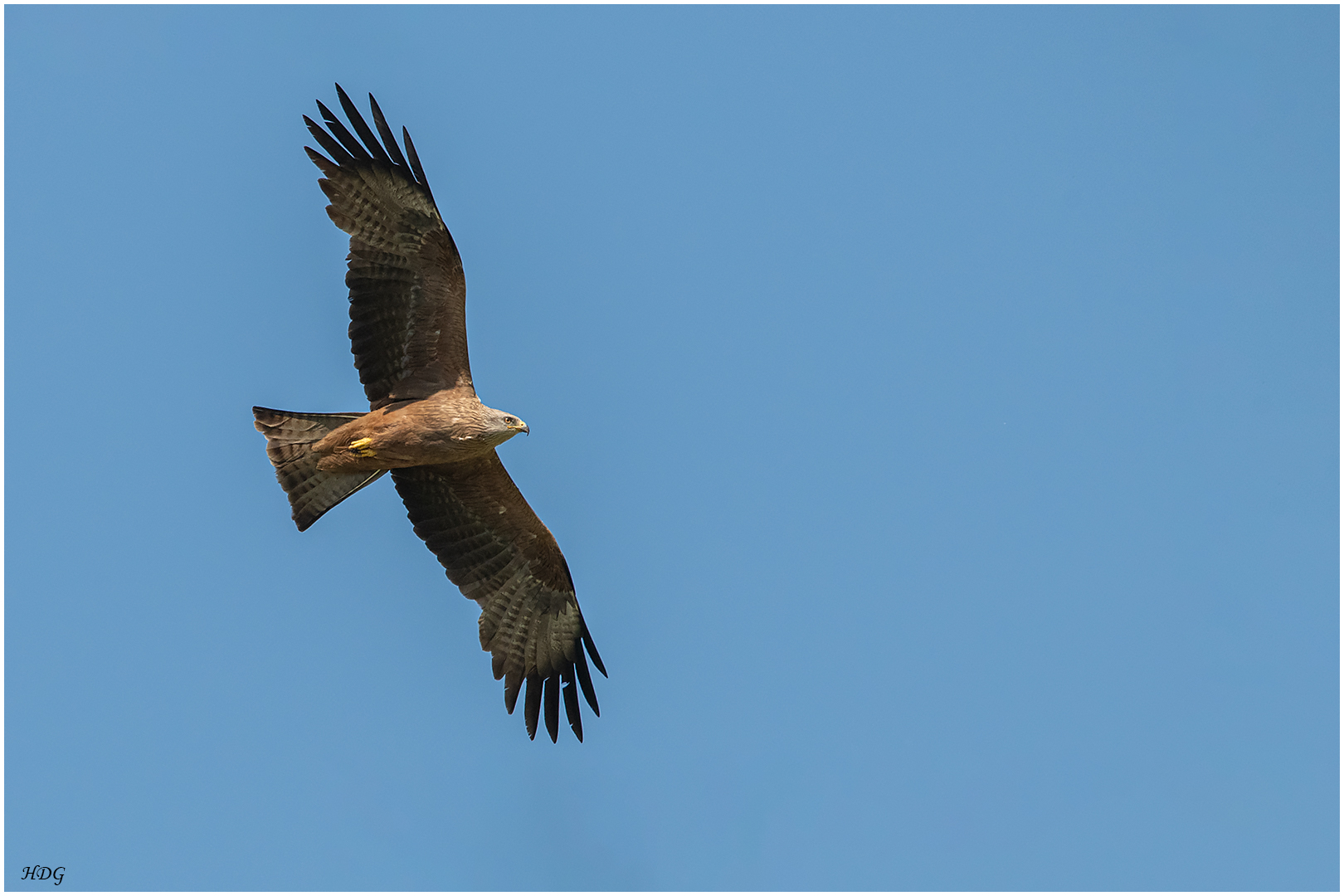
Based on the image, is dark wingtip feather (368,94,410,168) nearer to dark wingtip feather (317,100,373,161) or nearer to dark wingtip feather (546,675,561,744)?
dark wingtip feather (317,100,373,161)

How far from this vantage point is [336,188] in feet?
35.2

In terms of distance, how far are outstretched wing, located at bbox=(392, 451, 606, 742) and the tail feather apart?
0.57 metres

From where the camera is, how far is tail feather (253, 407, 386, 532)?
11.1 m

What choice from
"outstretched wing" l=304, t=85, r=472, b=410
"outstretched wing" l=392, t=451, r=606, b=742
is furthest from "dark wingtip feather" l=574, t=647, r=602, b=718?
"outstretched wing" l=304, t=85, r=472, b=410

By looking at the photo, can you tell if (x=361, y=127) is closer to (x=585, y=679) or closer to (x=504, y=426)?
(x=504, y=426)

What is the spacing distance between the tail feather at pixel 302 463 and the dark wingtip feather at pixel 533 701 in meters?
2.20

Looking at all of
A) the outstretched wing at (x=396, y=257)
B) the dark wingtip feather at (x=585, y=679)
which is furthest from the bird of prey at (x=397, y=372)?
the dark wingtip feather at (x=585, y=679)

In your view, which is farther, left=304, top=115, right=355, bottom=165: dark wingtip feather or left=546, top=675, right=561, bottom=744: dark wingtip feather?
left=546, top=675, right=561, bottom=744: dark wingtip feather

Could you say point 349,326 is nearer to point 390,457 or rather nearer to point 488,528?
point 390,457

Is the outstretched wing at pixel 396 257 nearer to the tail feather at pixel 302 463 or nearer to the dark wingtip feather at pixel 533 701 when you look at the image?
the tail feather at pixel 302 463

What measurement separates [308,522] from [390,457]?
40.6 inches

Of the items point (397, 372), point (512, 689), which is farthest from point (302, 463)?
point (512, 689)

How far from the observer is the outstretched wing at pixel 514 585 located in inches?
460

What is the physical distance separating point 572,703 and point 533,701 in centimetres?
32
